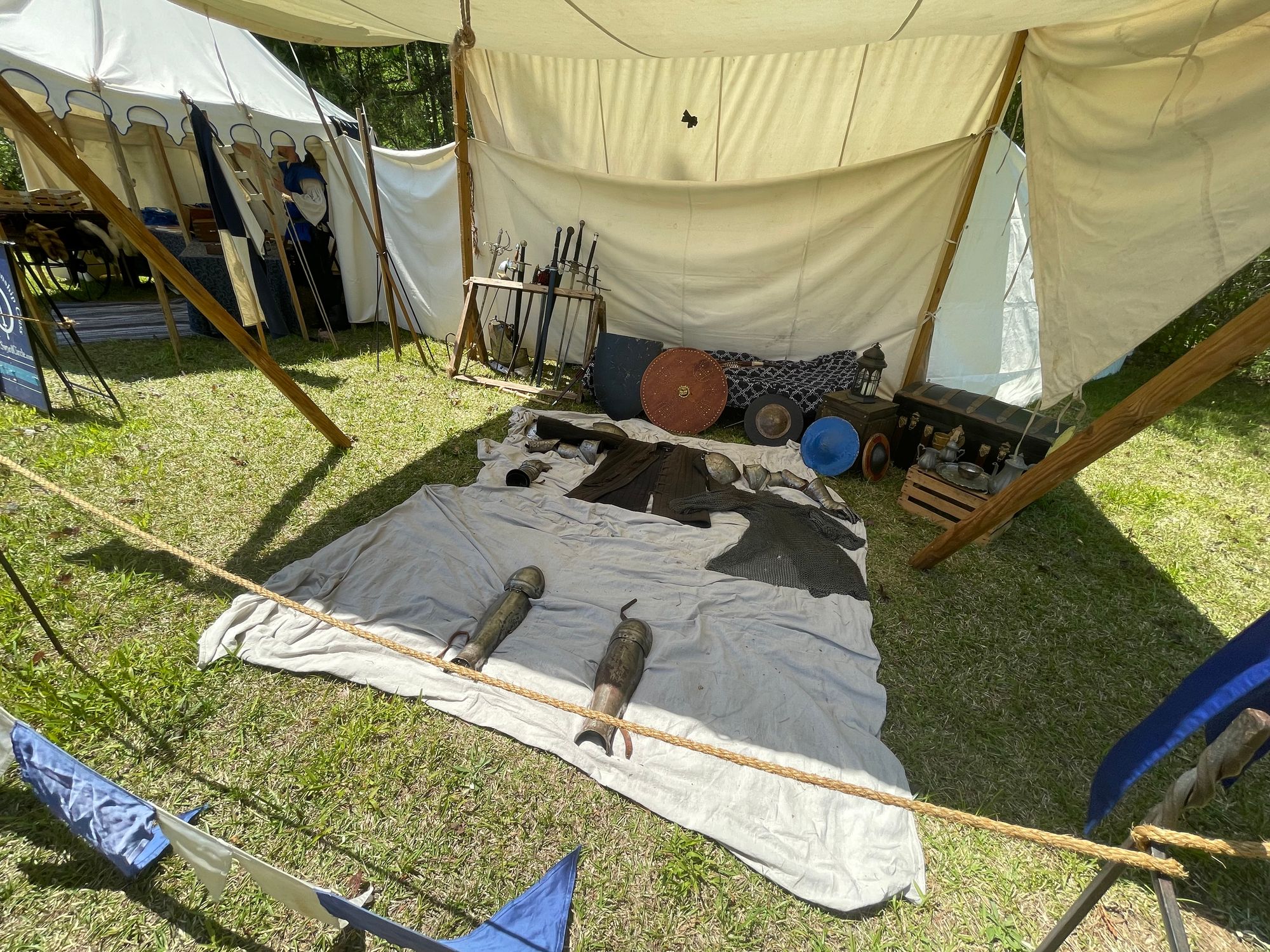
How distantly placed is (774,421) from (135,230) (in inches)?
161

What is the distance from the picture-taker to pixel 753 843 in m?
1.73

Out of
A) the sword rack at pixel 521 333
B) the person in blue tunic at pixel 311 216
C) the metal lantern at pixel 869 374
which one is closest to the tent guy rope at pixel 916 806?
the metal lantern at pixel 869 374

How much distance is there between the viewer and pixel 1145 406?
1.97 meters

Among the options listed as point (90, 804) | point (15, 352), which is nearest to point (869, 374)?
point (90, 804)

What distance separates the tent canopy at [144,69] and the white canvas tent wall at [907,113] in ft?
6.87

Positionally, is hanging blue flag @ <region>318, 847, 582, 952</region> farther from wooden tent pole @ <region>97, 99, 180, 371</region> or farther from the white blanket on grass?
wooden tent pole @ <region>97, 99, 180, 371</region>

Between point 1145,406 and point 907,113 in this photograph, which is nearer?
point 1145,406

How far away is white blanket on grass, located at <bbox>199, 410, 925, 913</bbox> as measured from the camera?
1789mm

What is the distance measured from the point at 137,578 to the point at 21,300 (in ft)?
7.48

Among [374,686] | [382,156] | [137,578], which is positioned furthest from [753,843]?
[382,156]

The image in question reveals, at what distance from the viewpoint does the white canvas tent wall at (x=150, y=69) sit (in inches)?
183

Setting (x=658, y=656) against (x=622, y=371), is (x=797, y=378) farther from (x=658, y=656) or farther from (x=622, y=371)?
(x=658, y=656)

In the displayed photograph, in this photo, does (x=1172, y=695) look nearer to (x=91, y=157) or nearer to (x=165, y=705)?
(x=165, y=705)

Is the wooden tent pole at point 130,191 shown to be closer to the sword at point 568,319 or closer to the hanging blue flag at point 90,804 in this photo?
the sword at point 568,319
